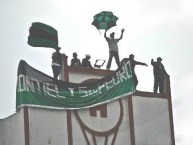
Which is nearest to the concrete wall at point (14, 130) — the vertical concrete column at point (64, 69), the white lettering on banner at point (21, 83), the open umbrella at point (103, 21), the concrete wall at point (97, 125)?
the concrete wall at point (97, 125)

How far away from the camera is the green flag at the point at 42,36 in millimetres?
36406

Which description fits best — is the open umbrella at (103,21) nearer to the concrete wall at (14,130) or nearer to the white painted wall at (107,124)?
the white painted wall at (107,124)

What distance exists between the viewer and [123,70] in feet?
124

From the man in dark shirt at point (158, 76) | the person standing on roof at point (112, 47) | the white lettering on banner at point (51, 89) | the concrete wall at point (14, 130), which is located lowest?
the concrete wall at point (14, 130)

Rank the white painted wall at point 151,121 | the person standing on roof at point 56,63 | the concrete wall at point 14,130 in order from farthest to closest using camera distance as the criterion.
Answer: the white painted wall at point 151,121, the person standing on roof at point 56,63, the concrete wall at point 14,130

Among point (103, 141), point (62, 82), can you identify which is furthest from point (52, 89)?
point (103, 141)

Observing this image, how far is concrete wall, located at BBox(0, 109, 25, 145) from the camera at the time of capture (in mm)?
34531

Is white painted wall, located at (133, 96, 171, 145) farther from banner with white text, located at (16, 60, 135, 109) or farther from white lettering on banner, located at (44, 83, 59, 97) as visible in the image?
white lettering on banner, located at (44, 83, 59, 97)

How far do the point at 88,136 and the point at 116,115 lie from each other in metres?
1.61

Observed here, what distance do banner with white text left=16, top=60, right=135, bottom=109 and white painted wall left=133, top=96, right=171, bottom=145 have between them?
803 mm

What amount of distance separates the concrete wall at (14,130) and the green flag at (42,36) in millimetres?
3045

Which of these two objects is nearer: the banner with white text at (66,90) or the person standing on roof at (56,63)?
the banner with white text at (66,90)

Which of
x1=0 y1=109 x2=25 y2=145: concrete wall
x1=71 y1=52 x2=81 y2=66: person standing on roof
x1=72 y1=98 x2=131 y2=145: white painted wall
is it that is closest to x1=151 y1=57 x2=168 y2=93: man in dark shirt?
x1=72 y1=98 x2=131 y2=145: white painted wall

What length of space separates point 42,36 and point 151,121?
212 inches
